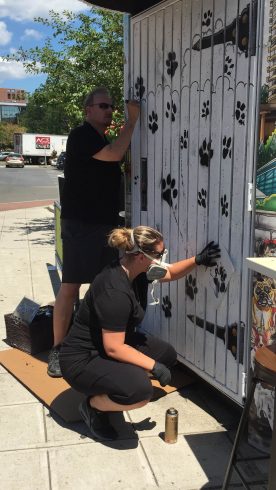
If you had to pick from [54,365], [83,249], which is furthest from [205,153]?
[54,365]

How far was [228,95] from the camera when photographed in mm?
2725

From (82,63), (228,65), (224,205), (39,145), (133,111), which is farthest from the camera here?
(39,145)

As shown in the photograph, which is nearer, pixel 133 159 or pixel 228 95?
pixel 228 95

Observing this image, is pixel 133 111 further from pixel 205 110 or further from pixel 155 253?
pixel 155 253

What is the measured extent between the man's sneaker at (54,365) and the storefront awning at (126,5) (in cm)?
244

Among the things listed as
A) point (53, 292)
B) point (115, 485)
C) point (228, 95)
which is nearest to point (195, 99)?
point (228, 95)

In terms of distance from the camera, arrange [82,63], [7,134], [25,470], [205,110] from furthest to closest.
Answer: [7,134] → [82,63] → [205,110] → [25,470]

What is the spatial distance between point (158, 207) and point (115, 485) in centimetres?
179

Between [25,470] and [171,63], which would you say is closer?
[25,470]

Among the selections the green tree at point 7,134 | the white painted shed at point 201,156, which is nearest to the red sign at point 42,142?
the green tree at point 7,134

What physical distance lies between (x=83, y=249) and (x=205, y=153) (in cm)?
109

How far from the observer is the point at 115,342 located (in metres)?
2.66

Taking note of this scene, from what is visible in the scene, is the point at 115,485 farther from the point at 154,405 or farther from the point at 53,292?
the point at 53,292

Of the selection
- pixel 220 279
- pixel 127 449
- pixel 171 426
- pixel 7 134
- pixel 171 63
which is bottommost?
pixel 127 449
